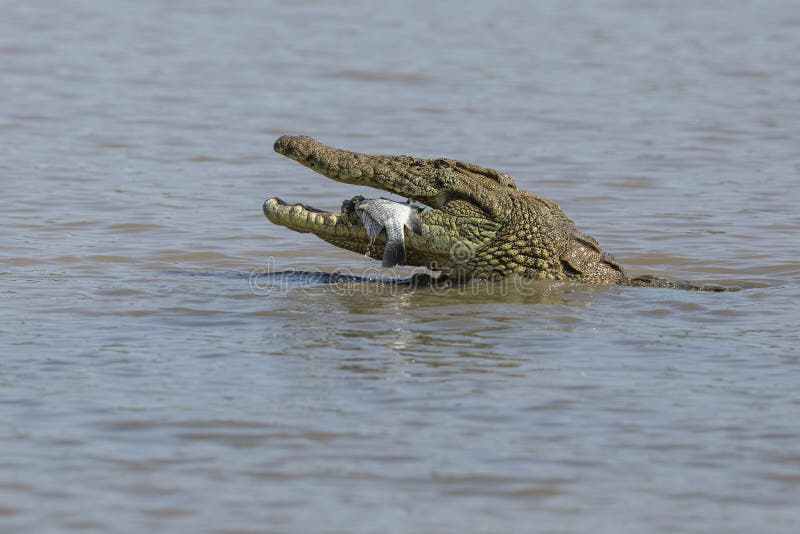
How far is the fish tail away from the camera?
6.93 m

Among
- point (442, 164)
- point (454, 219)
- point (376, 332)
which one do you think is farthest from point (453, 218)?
point (376, 332)

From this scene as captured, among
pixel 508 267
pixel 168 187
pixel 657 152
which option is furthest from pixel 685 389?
pixel 657 152

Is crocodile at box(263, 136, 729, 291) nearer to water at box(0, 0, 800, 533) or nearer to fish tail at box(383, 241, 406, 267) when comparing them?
fish tail at box(383, 241, 406, 267)

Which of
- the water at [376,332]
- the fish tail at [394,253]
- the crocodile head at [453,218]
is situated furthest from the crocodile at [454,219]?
the water at [376,332]

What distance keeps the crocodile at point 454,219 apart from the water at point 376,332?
24 centimetres

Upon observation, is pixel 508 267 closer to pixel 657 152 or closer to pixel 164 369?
pixel 164 369

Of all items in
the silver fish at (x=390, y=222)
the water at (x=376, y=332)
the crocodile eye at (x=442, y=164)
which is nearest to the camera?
the water at (x=376, y=332)

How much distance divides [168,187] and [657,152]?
5.35m

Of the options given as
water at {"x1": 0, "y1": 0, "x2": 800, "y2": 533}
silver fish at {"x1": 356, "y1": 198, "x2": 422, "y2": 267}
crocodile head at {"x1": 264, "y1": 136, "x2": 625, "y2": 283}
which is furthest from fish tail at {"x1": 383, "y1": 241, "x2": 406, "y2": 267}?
water at {"x1": 0, "y1": 0, "x2": 800, "y2": 533}

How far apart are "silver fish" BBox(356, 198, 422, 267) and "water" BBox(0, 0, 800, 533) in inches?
13.0

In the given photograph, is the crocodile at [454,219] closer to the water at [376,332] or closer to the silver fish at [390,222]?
the silver fish at [390,222]

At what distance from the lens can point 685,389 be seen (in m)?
5.34

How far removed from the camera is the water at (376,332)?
166 inches

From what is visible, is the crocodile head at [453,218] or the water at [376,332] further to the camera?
the crocodile head at [453,218]
